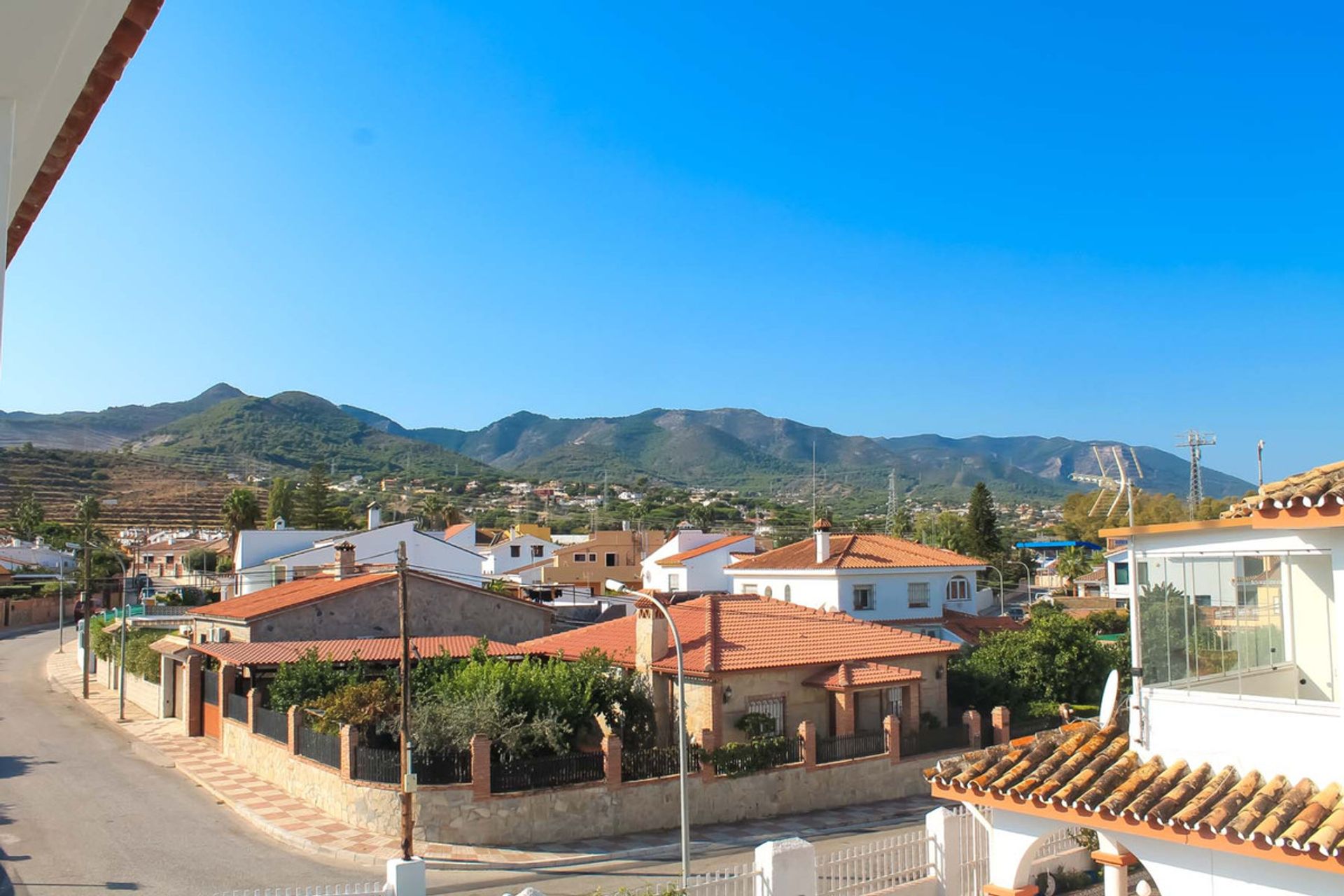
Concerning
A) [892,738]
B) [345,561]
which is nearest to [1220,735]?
[892,738]

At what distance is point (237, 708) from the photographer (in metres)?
29.1

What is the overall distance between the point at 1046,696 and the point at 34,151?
3474 cm

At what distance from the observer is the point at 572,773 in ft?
71.4

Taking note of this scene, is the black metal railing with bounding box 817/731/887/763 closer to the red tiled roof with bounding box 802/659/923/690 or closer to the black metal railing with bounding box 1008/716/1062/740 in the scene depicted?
the red tiled roof with bounding box 802/659/923/690

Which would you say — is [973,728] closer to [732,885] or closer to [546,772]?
[546,772]

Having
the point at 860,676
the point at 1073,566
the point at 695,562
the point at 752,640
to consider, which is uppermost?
the point at 752,640

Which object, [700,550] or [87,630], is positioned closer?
[87,630]

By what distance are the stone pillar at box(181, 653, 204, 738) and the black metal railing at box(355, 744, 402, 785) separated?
1383 cm

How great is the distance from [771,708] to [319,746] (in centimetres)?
1131

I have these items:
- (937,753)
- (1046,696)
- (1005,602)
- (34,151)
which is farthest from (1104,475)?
(1005,602)

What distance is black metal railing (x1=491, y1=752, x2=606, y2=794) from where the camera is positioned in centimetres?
2119

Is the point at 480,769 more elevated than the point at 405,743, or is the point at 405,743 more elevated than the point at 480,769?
the point at 405,743

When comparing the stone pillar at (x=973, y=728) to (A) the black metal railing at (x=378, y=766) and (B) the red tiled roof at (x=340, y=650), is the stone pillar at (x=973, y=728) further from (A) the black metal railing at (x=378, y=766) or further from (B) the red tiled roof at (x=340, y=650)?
(A) the black metal railing at (x=378, y=766)

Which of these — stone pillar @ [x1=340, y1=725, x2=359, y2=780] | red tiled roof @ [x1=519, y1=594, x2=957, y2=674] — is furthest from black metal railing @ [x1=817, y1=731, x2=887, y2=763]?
stone pillar @ [x1=340, y1=725, x2=359, y2=780]
